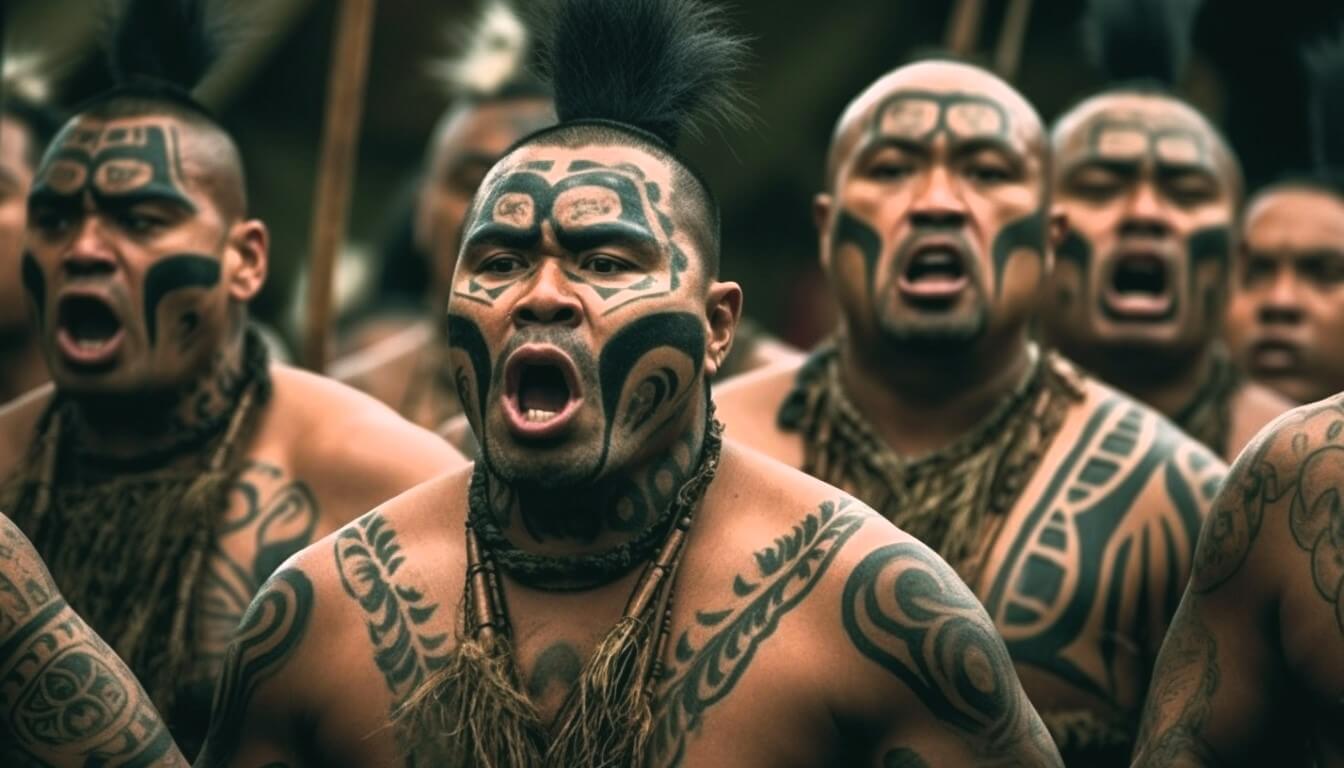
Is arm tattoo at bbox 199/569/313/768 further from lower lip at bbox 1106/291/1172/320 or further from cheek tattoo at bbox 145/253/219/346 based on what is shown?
lower lip at bbox 1106/291/1172/320

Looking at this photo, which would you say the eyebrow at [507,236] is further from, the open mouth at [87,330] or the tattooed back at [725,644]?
the open mouth at [87,330]

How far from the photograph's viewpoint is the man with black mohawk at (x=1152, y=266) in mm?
10945

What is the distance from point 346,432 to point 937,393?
1480mm

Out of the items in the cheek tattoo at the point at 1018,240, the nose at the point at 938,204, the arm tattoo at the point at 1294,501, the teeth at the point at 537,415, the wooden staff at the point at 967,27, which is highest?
the arm tattoo at the point at 1294,501

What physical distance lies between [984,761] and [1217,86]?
9711 millimetres

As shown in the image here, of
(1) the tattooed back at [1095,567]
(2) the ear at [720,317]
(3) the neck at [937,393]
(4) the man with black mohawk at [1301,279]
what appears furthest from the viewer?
(4) the man with black mohawk at [1301,279]

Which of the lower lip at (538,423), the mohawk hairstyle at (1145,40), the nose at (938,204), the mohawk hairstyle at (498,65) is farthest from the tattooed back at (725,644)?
the mohawk hairstyle at (498,65)

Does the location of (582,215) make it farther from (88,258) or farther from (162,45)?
(162,45)

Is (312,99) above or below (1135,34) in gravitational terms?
below

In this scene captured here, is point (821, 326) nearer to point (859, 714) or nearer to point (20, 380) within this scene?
point (20, 380)

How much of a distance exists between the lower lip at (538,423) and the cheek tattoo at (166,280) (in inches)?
90.0

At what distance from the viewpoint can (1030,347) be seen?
31.8ft

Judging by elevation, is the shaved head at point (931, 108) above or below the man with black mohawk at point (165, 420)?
above

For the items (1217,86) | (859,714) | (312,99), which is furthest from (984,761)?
(312,99)
